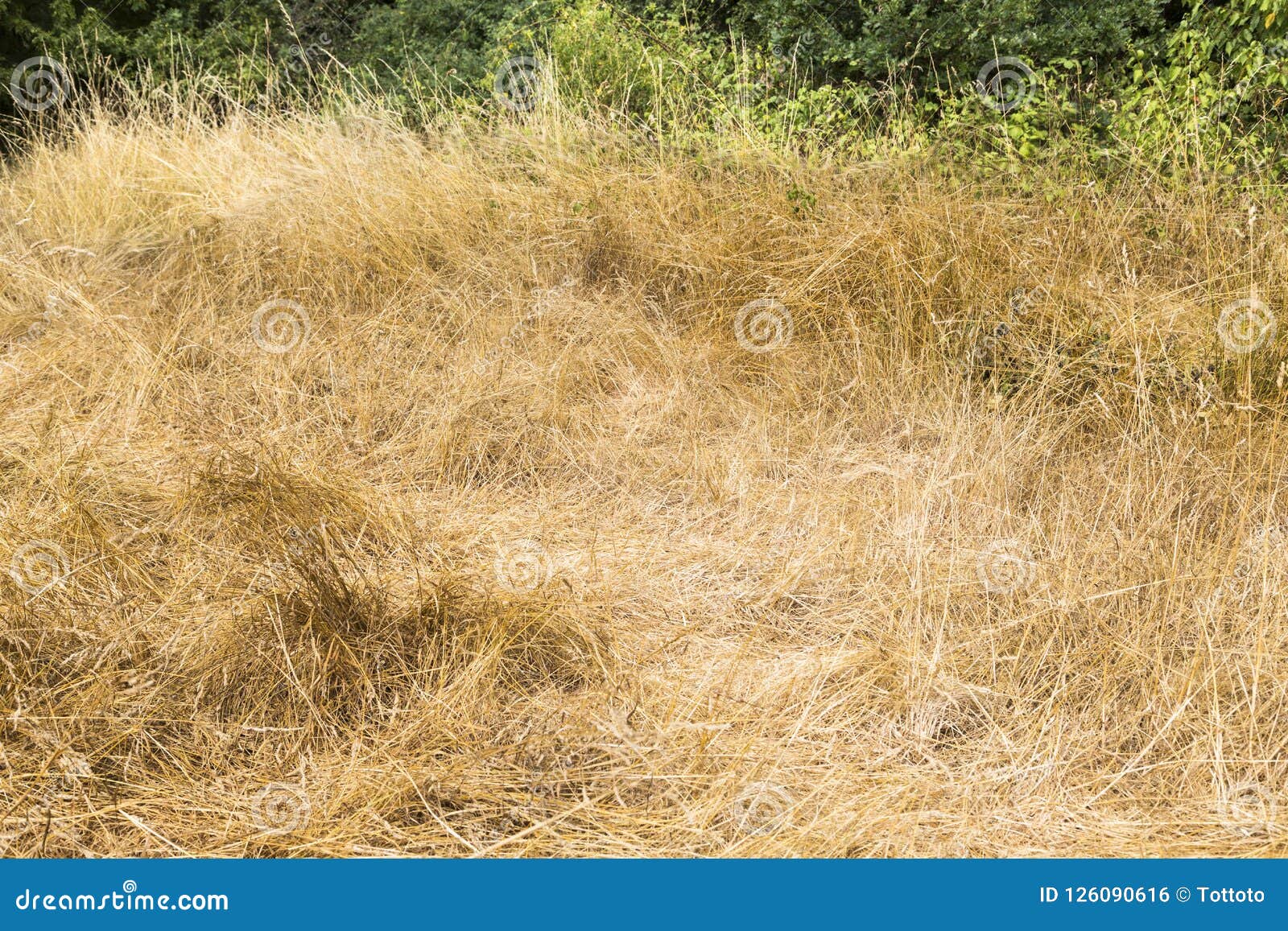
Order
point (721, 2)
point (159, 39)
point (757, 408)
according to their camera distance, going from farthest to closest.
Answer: point (159, 39)
point (721, 2)
point (757, 408)

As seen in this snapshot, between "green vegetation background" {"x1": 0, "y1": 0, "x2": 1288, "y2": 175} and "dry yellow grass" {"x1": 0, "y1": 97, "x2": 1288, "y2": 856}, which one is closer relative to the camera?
"dry yellow grass" {"x1": 0, "y1": 97, "x2": 1288, "y2": 856}

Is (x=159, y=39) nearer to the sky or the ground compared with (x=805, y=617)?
nearer to the sky

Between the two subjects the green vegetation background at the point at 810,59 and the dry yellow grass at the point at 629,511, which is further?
the green vegetation background at the point at 810,59

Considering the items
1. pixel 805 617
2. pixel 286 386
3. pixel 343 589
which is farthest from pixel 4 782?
pixel 286 386

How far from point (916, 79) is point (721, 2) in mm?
1471

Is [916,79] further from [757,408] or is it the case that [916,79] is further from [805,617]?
[805,617]

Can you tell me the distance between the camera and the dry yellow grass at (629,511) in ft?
6.65

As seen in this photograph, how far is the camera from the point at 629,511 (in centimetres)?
314

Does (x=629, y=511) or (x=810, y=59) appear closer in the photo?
(x=629, y=511)

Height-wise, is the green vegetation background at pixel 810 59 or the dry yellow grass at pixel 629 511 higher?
the green vegetation background at pixel 810 59

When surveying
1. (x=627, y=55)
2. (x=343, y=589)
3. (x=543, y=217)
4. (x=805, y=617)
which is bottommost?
(x=805, y=617)

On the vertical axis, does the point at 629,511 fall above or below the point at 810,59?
below

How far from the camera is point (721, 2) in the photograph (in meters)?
6.47

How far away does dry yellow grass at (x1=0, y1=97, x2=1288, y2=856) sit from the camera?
2.03 meters
